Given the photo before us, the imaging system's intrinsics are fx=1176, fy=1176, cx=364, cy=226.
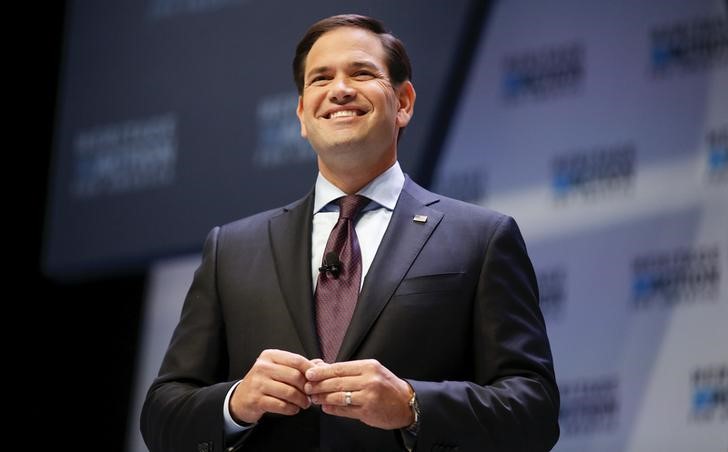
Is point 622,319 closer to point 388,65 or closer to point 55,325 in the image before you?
point 388,65

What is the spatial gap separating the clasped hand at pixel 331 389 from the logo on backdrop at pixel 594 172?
2.17m

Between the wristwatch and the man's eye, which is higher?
the man's eye

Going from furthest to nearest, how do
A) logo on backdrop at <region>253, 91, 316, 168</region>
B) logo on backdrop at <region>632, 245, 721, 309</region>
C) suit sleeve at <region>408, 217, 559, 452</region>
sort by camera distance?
logo on backdrop at <region>253, 91, 316, 168</region> < logo on backdrop at <region>632, 245, 721, 309</region> < suit sleeve at <region>408, 217, 559, 452</region>

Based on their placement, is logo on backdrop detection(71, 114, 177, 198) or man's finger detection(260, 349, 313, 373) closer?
man's finger detection(260, 349, 313, 373)

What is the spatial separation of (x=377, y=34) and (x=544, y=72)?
73.8 inches

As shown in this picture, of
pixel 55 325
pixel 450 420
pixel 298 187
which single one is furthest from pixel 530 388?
pixel 55 325

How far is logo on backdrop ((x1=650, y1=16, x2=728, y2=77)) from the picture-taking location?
3711mm

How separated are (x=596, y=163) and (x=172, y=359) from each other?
2114mm

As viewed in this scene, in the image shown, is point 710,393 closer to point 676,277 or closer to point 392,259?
point 676,277

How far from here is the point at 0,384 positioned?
4605mm

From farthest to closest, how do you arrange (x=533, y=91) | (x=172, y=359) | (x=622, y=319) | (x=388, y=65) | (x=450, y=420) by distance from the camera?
(x=533, y=91) → (x=622, y=319) → (x=388, y=65) → (x=172, y=359) → (x=450, y=420)

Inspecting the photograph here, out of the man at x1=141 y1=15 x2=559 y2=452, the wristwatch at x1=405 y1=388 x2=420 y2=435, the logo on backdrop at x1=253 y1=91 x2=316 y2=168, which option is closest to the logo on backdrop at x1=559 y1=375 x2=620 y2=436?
the logo on backdrop at x1=253 y1=91 x2=316 y2=168

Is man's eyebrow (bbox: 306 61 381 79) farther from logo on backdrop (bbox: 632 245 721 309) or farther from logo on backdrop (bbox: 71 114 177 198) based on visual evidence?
logo on backdrop (bbox: 71 114 177 198)

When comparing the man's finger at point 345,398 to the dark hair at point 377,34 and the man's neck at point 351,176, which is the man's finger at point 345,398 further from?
the dark hair at point 377,34
